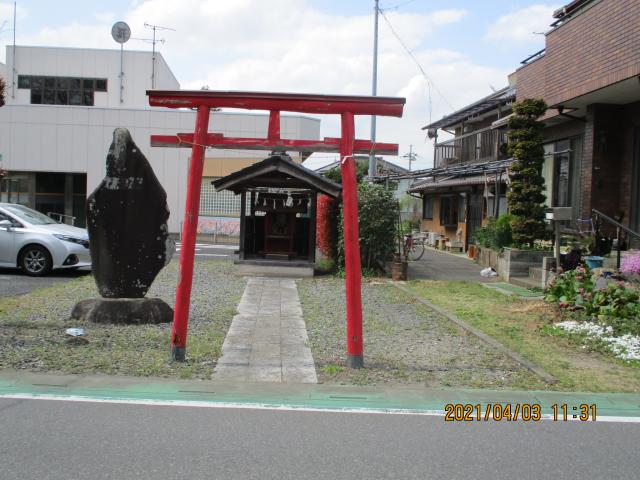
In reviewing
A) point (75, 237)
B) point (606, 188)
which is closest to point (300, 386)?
point (75, 237)

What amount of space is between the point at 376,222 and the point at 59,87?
25351mm

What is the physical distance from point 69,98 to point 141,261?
95.9 ft

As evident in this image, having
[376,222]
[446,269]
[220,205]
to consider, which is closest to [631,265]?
[376,222]

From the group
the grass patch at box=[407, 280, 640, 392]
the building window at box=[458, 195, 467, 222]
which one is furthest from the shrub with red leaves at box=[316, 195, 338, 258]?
the building window at box=[458, 195, 467, 222]

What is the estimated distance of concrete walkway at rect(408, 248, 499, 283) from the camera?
54.8 ft

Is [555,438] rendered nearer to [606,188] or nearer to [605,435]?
[605,435]

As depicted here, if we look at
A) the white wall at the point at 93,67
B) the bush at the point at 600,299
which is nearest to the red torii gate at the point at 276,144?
the bush at the point at 600,299

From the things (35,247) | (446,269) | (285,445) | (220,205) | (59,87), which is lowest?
(285,445)

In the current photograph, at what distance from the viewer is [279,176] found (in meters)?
16.3

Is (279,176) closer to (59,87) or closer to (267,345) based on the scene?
(267,345)

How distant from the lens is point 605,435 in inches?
205

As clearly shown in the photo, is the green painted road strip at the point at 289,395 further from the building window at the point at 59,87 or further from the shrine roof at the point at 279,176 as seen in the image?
the building window at the point at 59,87

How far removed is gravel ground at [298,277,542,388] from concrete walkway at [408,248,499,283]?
492 centimetres

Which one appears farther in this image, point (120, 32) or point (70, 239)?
point (120, 32)
